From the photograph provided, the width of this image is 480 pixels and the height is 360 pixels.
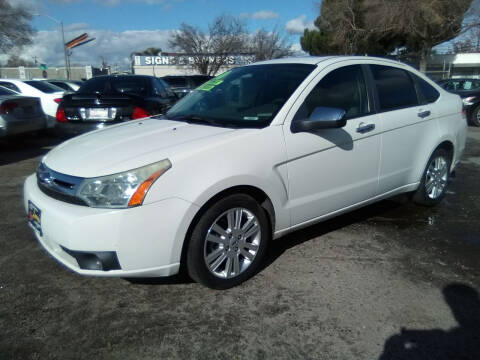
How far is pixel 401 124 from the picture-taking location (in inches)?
152

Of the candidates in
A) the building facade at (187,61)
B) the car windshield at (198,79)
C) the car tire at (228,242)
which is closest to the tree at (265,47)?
the building facade at (187,61)

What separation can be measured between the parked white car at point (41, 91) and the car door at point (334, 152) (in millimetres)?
8802

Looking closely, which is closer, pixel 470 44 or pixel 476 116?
pixel 476 116

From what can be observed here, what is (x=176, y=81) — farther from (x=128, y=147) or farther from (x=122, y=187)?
(x=122, y=187)

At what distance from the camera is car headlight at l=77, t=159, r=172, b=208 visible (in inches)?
95.6

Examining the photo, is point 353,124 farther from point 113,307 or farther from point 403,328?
point 113,307

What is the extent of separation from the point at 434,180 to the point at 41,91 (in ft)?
33.0

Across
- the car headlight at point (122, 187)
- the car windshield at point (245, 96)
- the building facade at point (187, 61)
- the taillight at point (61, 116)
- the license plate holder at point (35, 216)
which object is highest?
the building facade at point (187, 61)

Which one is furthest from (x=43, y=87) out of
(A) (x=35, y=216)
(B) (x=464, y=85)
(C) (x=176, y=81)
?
(B) (x=464, y=85)

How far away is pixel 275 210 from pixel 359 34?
103ft

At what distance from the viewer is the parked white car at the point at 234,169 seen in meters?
2.47

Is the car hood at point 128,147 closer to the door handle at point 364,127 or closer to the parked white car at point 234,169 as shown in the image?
the parked white car at point 234,169

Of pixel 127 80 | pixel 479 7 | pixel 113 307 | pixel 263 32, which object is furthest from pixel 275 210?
pixel 263 32

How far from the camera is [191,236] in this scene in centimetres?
264
